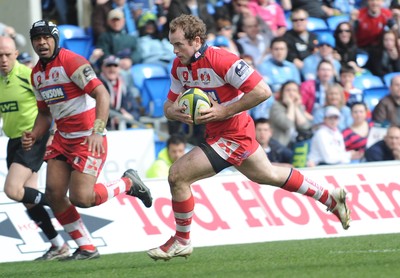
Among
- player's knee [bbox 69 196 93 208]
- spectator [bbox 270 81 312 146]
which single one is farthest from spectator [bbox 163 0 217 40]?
player's knee [bbox 69 196 93 208]

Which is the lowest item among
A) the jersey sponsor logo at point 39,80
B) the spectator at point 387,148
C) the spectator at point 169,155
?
the spectator at point 387,148

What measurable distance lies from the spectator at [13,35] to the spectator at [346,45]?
16.6 feet

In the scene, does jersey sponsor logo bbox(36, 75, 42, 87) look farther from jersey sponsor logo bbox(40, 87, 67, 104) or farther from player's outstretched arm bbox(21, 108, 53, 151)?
player's outstretched arm bbox(21, 108, 53, 151)

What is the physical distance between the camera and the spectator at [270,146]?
14.8 m

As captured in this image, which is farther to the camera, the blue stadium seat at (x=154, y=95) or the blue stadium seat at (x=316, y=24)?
the blue stadium seat at (x=316, y=24)

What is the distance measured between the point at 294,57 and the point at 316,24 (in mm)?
1668

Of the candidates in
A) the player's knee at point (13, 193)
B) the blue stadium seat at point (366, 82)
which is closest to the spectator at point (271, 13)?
the blue stadium seat at point (366, 82)

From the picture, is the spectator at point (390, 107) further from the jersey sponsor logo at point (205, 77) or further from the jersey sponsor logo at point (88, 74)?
→ the jersey sponsor logo at point (205, 77)

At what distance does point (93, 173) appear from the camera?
10.5 meters

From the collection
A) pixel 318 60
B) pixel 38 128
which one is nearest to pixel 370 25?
pixel 318 60

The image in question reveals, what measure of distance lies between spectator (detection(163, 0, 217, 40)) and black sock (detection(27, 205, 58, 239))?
5.86m

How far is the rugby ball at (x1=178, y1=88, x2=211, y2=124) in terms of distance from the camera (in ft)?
30.7

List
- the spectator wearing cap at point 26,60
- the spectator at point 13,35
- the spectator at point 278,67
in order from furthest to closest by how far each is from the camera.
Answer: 1. the spectator at point 278,67
2. the spectator at point 13,35
3. the spectator wearing cap at point 26,60

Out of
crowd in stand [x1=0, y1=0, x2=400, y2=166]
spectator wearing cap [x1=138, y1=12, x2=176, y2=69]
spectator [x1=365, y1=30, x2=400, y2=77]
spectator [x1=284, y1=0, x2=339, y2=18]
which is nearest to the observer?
crowd in stand [x1=0, y1=0, x2=400, y2=166]
